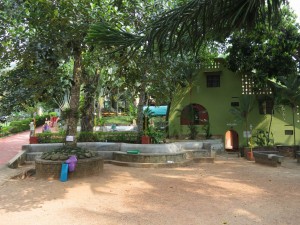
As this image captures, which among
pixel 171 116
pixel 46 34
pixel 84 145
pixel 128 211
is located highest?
pixel 46 34

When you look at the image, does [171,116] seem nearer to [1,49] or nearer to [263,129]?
[263,129]

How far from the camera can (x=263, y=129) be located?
16844mm

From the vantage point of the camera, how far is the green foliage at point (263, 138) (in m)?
16.3

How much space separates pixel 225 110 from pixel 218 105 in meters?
0.50

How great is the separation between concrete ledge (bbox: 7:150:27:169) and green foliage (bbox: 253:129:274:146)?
12002 mm

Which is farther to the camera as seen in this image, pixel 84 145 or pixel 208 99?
pixel 208 99

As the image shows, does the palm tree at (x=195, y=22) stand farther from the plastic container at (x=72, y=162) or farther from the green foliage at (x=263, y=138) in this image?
the green foliage at (x=263, y=138)

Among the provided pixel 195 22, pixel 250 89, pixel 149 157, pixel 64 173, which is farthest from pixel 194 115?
pixel 195 22

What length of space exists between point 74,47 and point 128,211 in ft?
14.0

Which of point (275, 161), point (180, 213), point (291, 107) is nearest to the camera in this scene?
point (180, 213)

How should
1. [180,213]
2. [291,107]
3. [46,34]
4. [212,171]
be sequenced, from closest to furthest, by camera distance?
[180,213], [46,34], [212,171], [291,107]

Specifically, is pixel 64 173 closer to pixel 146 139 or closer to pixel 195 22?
pixel 146 139

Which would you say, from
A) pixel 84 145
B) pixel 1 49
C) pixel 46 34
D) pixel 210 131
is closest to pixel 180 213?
pixel 46 34

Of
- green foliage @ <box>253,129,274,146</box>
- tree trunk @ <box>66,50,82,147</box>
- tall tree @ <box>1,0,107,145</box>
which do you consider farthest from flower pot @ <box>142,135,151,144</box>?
green foliage @ <box>253,129,274,146</box>
